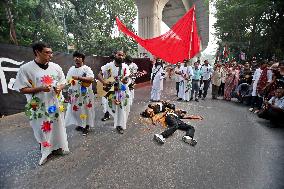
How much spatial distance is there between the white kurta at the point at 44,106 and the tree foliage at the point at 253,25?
19.7m

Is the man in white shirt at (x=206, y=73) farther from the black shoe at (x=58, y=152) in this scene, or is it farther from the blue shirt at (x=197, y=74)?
the black shoe at (x=58, y=152)

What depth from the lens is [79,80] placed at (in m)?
6.37

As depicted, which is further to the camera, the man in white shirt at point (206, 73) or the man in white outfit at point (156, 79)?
the man in white shirt at point (206, 73)

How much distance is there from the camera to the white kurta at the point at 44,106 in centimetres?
446

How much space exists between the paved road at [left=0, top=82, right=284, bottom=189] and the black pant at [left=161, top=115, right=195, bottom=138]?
0.48 feet

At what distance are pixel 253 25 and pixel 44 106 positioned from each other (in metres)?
26.3

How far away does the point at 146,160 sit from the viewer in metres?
4.96

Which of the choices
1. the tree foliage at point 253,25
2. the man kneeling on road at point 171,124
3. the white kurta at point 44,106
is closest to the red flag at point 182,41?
the man kneeling on road at point 171,124

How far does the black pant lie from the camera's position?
6359mm

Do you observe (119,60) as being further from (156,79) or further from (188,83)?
(188,83)

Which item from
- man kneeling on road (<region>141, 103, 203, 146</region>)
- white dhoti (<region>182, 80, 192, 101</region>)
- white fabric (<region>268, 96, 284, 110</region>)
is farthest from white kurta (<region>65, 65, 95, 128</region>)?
white dhoti (<region>182, 80, 192, 101</region>)

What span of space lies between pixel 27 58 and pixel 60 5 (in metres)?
23.9

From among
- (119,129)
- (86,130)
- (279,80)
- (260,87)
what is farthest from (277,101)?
(86,130)

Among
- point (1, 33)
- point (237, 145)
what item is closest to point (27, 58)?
point (237, 145)
